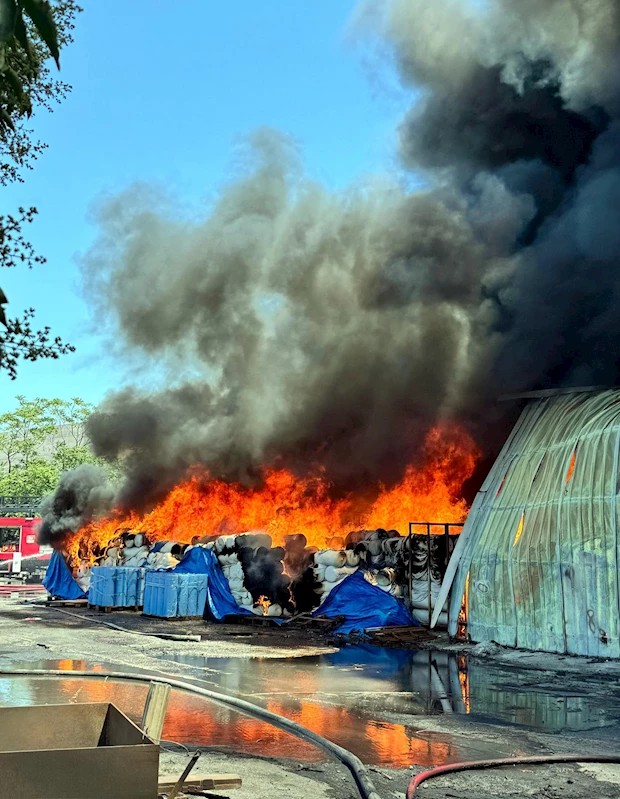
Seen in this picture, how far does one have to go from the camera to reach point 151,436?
35.1m

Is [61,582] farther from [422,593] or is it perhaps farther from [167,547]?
[422,593]

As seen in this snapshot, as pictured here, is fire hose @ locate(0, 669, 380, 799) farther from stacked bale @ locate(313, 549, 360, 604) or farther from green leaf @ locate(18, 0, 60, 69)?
stacked bale @ locate(313, 549, 360, 604)

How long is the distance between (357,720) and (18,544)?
146 feet

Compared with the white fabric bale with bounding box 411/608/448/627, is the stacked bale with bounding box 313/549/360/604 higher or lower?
higher

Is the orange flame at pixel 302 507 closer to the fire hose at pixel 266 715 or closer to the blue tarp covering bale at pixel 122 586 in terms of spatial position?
the blue tarp covering bale at pixel 122 586

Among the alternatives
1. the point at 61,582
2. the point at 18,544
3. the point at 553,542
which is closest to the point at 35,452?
the point at 18,544

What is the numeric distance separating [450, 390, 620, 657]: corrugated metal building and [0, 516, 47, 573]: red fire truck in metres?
29.2

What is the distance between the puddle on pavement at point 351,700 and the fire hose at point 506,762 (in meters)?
0.51

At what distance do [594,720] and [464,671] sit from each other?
161 inches

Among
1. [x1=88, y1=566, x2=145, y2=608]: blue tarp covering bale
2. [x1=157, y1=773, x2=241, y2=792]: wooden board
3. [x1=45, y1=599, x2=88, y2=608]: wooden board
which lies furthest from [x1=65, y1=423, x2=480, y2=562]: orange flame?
[x1=157, y1=773, x2=241, y2=792]: wooden board

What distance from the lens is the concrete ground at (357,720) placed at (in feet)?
23.3

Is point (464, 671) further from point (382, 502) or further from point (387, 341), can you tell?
point (387, 341)

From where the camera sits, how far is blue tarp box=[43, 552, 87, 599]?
29.2m

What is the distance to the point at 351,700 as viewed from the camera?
37.3 feet
